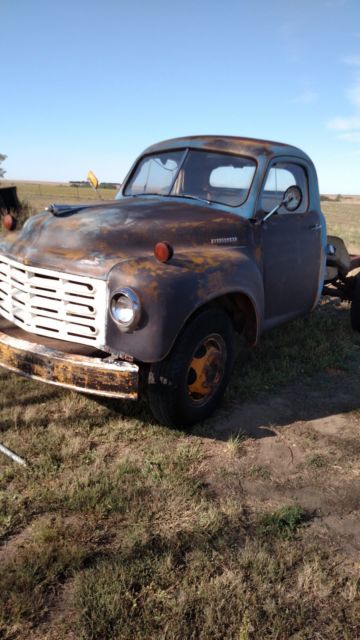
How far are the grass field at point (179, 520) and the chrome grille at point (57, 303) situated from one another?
690mm

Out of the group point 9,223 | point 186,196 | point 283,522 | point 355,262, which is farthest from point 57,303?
point 355,262

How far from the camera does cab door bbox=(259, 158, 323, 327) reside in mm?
4094

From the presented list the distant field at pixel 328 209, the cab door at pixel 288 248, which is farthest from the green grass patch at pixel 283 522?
the distant field at pixel 328 209

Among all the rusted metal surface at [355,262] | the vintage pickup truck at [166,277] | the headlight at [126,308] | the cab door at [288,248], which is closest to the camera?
the headlight at [126,308]

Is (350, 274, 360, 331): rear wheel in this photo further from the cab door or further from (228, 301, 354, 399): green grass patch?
the cab door

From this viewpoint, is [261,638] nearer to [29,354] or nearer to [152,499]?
[152,499]

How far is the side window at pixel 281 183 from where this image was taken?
13.6ft

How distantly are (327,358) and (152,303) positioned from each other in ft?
9.23

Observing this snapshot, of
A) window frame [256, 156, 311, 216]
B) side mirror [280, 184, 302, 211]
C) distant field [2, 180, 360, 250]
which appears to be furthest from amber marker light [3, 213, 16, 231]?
side mirror [280, 184, 302, 211]

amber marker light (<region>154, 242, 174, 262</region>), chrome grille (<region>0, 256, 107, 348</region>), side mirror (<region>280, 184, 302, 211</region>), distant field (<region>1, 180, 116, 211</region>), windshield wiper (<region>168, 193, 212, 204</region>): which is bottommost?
distant field (<region>1, 180, 116, 211</region>)

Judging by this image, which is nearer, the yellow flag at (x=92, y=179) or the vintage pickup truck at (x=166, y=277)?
the vintage pickup truck at (x=166, y=277)

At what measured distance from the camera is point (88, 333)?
301 centimetres

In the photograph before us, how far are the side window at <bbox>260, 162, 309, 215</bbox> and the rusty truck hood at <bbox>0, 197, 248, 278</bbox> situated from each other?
459 millimetres

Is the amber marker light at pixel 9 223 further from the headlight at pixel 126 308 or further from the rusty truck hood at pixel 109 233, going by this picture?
the headlight at pixel 126 308
